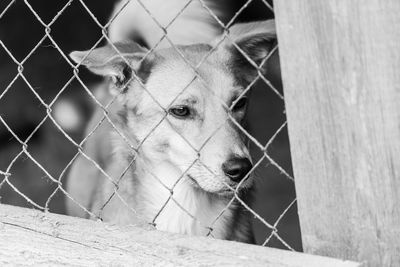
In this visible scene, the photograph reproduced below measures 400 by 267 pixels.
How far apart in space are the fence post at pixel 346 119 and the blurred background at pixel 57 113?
3.22m

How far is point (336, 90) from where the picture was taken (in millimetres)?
1552

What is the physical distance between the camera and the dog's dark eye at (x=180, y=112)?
2.98 metres

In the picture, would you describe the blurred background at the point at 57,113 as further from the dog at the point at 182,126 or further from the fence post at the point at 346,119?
the fence post at the point at 346,119

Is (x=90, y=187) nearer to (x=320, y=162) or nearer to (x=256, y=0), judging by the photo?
(x=320, y=162)

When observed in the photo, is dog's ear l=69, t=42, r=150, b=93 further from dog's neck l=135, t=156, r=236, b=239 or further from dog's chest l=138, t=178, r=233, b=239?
dog's chest l=138, t=178, r=233, b=239

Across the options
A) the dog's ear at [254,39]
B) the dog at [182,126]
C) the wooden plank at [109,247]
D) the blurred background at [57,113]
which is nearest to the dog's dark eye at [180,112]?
the dog at [182,126]

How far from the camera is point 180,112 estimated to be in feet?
9.84

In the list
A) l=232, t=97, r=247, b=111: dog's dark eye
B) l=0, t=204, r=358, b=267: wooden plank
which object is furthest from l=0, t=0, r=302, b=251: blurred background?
l=0, t=204, r=358, b=267: wooden plank

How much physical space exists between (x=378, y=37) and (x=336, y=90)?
157 millimetres

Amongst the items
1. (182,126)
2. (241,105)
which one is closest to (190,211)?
(182,126)

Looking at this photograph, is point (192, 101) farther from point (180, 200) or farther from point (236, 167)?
point (180, 200)

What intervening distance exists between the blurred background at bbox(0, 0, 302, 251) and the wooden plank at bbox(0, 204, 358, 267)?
2806 millimetres

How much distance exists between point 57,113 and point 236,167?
3382 millimetres

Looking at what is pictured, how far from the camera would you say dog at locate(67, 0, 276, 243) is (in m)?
2.76
